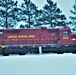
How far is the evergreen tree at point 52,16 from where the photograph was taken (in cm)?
2919

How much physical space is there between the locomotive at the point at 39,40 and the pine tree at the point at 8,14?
A: 9.45 meters

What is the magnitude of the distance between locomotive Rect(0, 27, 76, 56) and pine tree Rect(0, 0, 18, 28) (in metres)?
9.45

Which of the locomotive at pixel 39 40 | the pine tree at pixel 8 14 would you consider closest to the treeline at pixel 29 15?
the pine tree at pixel 8 14

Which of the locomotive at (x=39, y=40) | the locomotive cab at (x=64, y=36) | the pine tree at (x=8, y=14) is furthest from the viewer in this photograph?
the pine tree at (x=8, y=14)

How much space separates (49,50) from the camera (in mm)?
17828

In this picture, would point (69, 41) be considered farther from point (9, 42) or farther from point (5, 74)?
point (5, 74)

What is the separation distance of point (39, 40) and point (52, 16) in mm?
11413

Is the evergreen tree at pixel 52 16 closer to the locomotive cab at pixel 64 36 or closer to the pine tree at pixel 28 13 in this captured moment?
the pine tree at pixel 28 13

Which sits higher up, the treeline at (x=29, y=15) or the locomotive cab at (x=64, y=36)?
the treeline at (x=29, y=15)

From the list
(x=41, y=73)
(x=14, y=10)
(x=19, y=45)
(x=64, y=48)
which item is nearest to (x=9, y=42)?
(x=19, y=45)

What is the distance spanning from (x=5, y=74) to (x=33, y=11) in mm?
23305

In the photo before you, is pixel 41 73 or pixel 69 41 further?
pixel 69 41

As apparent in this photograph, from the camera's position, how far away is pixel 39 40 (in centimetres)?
1870

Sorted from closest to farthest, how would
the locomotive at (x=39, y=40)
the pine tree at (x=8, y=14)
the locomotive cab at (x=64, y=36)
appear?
1. the locomotive at (x=39, y=40)
2. the locomotive cab at (x=64, y=36)
3. the pine tree at (x=8, y=14)
